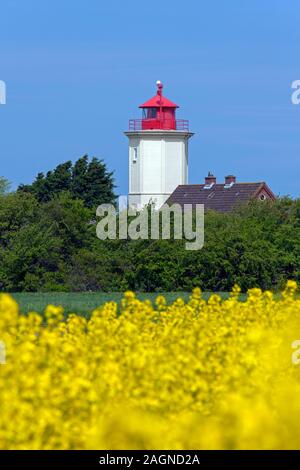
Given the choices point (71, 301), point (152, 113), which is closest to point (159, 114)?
point (152, 113)

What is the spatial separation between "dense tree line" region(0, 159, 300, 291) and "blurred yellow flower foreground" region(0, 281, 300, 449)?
121 feet

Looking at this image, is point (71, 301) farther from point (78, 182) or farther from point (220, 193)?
point (78, 182)

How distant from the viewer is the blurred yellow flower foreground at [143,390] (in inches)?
388

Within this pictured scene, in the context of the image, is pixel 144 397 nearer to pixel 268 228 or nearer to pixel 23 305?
pixel 23 305

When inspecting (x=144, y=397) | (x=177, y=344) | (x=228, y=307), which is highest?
(x=228, y=307)

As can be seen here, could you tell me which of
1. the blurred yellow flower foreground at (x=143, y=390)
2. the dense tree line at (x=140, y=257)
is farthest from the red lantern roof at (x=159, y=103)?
the blurred yellow flower foreground at (x=143, y=390)

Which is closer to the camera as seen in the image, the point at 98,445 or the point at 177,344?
the point at 98,445

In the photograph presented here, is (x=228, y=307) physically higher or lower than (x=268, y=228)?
lower

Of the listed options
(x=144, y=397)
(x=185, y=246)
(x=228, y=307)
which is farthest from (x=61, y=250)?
(x=144, y=397)

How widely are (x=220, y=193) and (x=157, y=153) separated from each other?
4.33 meters

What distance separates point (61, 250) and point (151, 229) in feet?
12.0

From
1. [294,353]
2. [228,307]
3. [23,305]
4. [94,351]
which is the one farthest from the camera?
[23,305]

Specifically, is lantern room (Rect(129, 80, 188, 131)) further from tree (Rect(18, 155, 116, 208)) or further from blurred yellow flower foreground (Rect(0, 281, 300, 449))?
blurred yellow flower foreground (Rect(0, 281, 300, 449))
